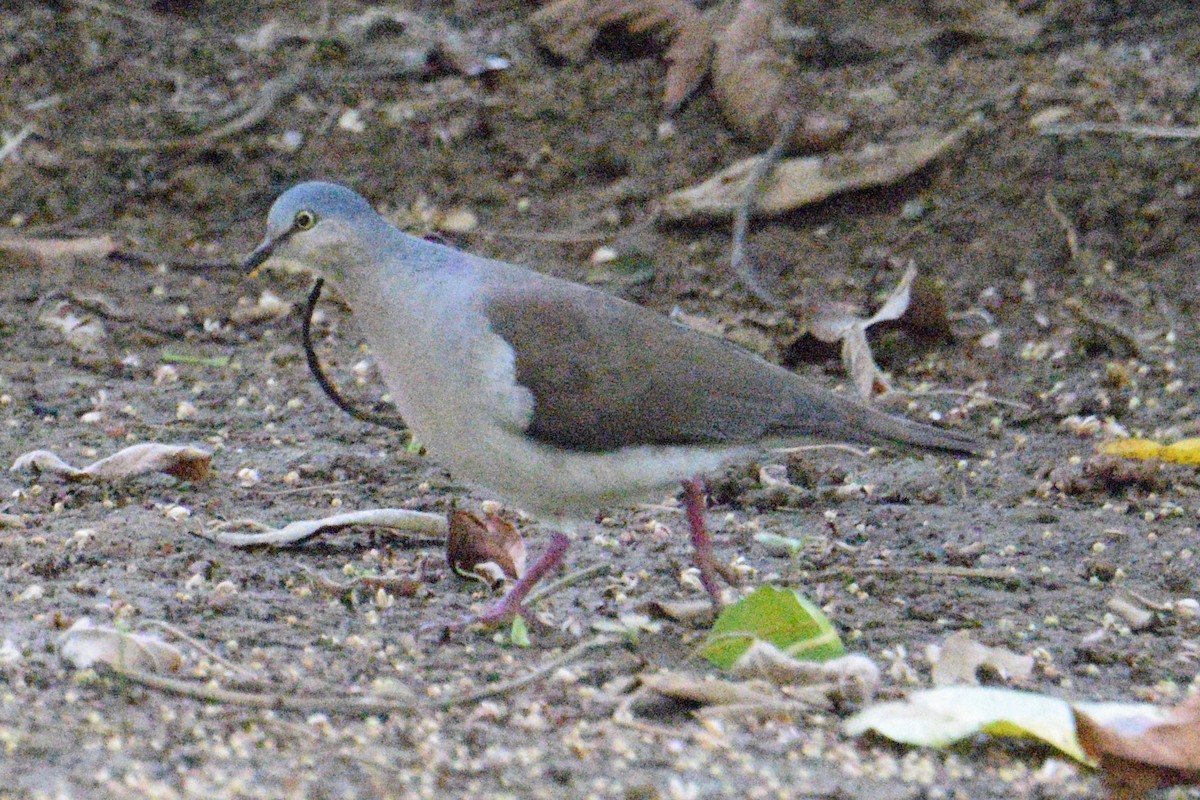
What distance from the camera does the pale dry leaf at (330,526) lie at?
465 cm

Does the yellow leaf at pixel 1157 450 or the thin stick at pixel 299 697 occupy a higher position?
the thin stick at pixel 299 697

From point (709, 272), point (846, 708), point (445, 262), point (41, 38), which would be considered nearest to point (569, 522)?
point (445, 262)

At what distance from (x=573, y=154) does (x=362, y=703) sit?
4.65m

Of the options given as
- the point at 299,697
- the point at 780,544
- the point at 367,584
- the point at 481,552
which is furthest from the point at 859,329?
the point at 299,697

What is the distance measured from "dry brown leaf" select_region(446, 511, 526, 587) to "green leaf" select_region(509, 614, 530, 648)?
0.45 metres

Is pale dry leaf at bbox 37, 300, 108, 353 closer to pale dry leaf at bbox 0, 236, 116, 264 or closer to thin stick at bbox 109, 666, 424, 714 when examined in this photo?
pale dry leaf at bbox 0, 236, 116, 264

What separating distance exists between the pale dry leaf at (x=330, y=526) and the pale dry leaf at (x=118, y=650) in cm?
101

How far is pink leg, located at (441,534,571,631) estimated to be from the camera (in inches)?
164

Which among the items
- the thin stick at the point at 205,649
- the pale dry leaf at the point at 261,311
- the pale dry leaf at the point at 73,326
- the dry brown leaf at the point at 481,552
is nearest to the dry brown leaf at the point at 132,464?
the dry brown leaf at the point at 481,552

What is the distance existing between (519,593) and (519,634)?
0.17 metres

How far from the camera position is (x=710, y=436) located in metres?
4.42

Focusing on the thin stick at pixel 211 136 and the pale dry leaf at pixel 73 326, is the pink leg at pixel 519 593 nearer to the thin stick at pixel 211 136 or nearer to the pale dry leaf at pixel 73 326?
the pale dry leaf at pixel 73 326

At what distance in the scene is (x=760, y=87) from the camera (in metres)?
7.49

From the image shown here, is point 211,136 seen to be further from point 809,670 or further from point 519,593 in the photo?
point 809,670
